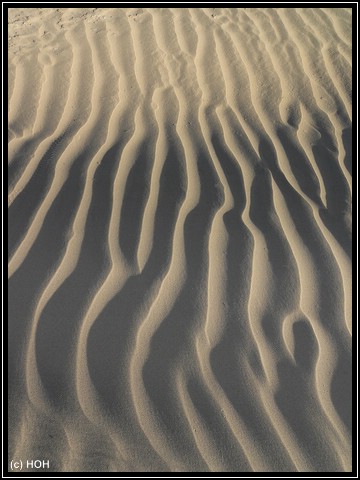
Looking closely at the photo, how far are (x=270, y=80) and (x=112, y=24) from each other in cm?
176

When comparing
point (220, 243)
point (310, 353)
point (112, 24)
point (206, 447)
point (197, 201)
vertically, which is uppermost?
point (112, 24)

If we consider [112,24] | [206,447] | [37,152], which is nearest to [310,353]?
[206,447]

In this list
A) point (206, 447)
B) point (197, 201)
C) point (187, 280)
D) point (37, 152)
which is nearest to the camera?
point (206, 447)

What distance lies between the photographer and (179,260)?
252 centimetres

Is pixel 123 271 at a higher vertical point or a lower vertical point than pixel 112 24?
lower

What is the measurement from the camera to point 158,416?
2.03 m

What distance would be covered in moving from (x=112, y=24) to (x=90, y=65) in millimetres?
785

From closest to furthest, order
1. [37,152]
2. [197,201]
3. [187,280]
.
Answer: [187,280]
[197,201]
[37,152]

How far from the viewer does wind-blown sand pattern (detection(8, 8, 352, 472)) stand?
201 cm

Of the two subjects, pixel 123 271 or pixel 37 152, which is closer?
pixel 123 271

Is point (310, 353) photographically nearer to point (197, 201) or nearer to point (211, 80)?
point (197, 201)

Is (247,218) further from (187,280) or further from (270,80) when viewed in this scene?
(270,80)

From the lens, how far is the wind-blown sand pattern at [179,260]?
201 centimetres

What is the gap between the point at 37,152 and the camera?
10.5 ft
